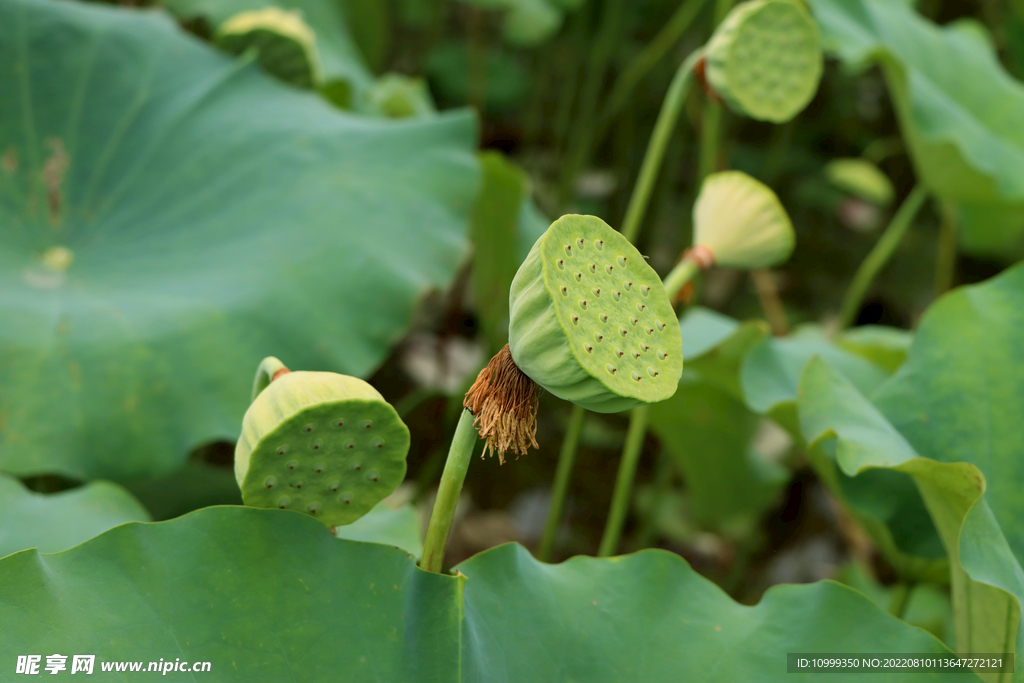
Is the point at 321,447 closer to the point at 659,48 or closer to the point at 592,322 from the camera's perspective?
the point at 592,322

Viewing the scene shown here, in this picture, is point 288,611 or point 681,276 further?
point 681,276

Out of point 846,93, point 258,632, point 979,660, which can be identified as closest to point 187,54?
point 258,632

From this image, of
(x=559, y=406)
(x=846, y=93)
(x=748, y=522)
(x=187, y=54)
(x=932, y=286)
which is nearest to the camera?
(x=187, y=54)

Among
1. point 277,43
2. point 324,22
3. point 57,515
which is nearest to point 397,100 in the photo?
point 277,43

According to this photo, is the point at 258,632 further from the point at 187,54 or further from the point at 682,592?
the point at 187,54

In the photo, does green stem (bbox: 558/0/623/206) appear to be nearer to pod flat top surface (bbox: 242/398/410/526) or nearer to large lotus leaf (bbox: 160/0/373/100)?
large lotus leaf (bbox: 160/0/373/100)

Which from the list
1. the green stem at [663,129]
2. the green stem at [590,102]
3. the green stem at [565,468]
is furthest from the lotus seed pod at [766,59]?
the green stem at [590,102]
